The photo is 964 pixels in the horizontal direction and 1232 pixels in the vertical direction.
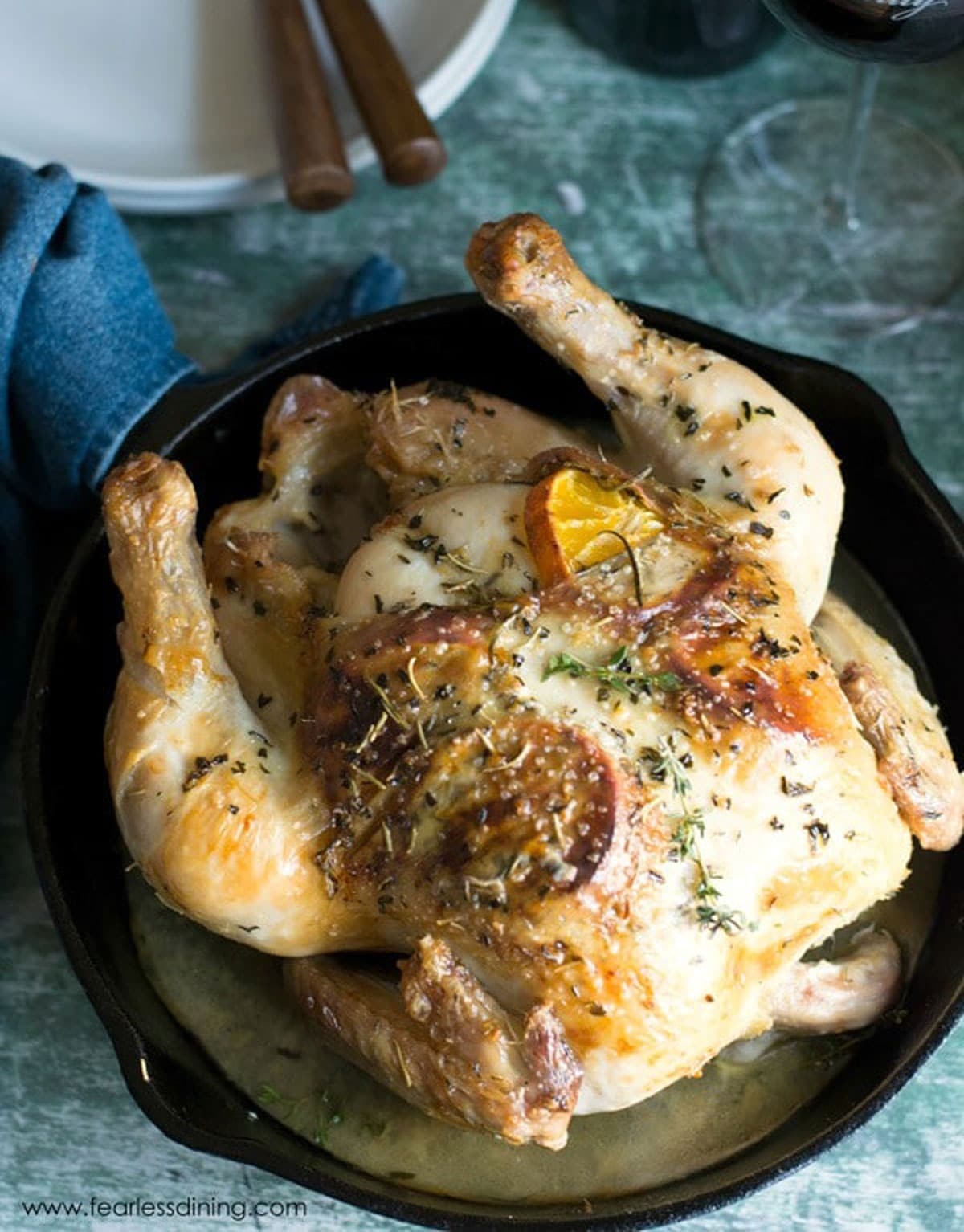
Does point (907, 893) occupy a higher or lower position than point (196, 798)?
lower

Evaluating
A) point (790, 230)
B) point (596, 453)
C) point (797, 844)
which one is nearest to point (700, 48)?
point (790, 230)

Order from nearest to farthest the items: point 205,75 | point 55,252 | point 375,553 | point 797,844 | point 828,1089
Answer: point 797,844 → point 375,553 → point 828,1089 → point 55,252 → point 205,75

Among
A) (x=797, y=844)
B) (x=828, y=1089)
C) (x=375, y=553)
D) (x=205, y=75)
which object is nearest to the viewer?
(x=797, y=844)

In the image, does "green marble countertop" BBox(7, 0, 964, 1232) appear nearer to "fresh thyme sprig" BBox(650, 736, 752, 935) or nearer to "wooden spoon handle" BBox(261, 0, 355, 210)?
"wooden spoon handle" BBox(261, 0, 355, 210)

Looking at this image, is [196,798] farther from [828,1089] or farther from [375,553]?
[828,1089]

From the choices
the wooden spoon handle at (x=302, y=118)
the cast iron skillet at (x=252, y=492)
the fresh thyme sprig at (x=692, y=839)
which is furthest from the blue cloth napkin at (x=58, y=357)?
the fresh thyme sprig at (x=692, y=839)

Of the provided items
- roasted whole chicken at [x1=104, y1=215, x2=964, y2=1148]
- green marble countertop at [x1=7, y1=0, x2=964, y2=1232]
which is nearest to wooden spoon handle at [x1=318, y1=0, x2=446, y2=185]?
green marble countertop at [x1=7, y1=0, x2=964, y2=1232]

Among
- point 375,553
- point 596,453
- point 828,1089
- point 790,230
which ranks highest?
point 375,553
